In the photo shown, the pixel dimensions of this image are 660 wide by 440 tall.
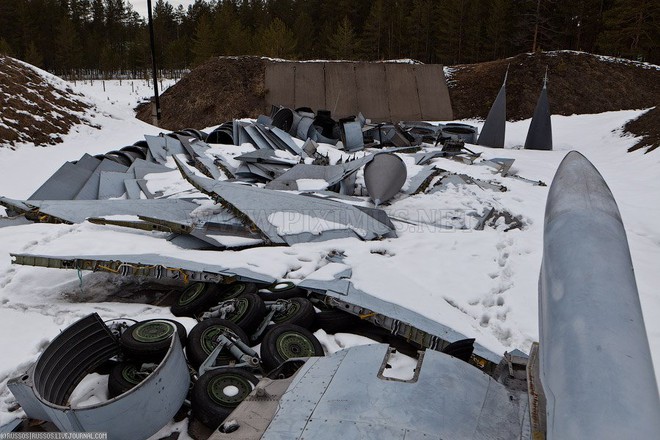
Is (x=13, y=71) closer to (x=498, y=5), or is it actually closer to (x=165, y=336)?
(x=165, y=336)

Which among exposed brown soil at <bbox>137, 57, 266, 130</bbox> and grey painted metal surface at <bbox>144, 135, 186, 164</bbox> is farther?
exposed brown soil at <bbox>137, 57, 266, 130</bbox>

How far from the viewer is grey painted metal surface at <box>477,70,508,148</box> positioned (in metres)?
14.7

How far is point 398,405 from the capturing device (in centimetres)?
191

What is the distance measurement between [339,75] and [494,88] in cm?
857

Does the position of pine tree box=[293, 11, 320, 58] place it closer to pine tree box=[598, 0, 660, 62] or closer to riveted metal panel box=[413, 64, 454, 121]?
riveted metal panel box=[413, 64, 454, 121]

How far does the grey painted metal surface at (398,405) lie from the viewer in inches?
71.2

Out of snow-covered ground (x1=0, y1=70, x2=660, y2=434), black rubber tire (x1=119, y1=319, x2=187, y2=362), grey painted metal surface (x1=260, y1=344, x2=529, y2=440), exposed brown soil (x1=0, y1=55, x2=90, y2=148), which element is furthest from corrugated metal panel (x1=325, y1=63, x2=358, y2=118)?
grey painted metal surface (x1=260, y1=344, x2=529, y2=440)

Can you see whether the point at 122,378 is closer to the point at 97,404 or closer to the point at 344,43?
the point at 97,404

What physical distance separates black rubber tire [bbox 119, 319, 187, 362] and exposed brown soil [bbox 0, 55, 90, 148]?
12.1 m

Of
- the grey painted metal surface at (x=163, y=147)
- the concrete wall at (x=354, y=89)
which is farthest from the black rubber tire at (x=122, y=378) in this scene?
the concrete wall at (x=354, y=89)

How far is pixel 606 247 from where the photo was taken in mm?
1588

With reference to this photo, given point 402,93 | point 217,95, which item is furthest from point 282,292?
point 217,95

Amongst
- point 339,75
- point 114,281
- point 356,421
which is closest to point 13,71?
point 339,75

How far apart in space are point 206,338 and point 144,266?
1.04 meters
